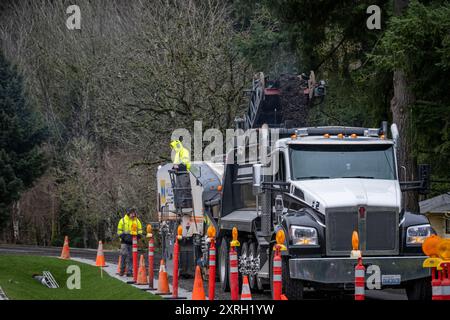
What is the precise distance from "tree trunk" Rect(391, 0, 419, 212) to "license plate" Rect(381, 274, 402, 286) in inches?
331

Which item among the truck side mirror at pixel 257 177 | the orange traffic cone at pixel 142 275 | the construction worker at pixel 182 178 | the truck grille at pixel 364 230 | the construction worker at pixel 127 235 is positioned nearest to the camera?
the truck grille at pixel 364 230

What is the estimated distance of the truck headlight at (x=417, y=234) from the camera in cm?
1662

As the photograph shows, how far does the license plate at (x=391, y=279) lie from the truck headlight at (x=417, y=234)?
0.66 metres

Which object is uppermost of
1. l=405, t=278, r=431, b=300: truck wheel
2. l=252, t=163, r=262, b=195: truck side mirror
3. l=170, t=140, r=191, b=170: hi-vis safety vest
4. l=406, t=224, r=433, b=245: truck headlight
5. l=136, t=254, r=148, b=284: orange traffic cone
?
l=170, t=140, r=191, b=170: hi-vis safety vest

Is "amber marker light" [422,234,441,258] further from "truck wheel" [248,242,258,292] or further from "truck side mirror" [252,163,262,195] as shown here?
"truck wheel" [248,242,258,292]

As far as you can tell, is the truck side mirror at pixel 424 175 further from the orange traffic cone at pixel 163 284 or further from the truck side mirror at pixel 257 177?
the orange traffic cone at pixel 163 284

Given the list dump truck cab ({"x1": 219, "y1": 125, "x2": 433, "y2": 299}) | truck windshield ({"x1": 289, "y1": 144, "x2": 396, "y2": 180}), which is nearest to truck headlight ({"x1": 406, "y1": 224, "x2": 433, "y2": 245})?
dump truck cab ({"x1": 219, "y1": 125, "x2": 433, "y2": 299})

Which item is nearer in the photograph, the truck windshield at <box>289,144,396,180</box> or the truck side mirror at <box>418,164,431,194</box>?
the truck side mirror at <box>418,164,431,194</box>

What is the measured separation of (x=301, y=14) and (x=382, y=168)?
36.5ft

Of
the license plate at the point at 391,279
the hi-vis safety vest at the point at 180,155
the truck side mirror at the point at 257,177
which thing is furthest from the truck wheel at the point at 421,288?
the hi-vis safety vest at the point at 180,155

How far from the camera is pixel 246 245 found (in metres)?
20.2

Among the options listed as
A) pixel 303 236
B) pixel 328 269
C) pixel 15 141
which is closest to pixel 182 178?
pixel 303 236

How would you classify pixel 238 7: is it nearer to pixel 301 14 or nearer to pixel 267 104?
pixel 301 14

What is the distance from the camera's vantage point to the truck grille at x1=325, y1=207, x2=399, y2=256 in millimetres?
16375
